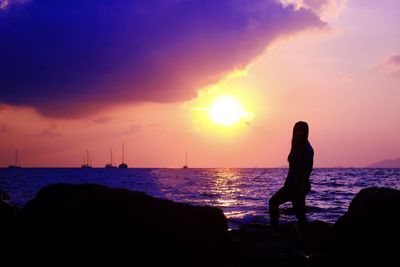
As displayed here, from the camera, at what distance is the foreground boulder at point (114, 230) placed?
5266 millimetres

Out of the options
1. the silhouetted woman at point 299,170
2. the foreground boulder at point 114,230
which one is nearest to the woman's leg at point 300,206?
the silhouetted woman at point 299,170

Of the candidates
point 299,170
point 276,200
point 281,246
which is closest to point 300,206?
point 276,200

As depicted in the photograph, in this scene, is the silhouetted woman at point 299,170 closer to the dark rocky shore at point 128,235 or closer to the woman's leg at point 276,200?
the woman's leg at point 276,200

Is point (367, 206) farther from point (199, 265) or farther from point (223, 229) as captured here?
point (199, 265)

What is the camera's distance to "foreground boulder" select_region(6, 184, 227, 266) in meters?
5.27

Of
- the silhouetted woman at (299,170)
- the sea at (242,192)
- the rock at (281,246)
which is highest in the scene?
the silhouetted woman at (299,170)

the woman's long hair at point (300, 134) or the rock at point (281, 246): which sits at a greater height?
the woman's long hair at point (300, 134)

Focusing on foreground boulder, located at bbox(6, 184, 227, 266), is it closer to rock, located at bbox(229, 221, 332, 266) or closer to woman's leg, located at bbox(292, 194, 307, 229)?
rock, located at bbox(229, 221, 332, 266)

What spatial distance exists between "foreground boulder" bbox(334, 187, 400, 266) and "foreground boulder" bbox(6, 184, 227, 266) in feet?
8.11

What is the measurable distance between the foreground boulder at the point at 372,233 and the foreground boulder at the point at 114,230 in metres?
2.47

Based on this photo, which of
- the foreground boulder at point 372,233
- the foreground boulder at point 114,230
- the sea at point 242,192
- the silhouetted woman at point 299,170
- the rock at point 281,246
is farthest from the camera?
the sea at point 242,192

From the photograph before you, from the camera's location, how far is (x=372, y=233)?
7250mm

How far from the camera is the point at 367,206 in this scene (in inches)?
292

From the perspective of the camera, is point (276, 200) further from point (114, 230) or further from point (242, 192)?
point (242, 192)
